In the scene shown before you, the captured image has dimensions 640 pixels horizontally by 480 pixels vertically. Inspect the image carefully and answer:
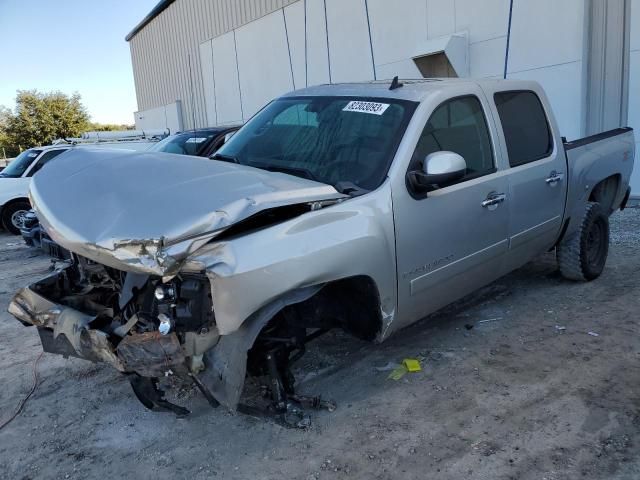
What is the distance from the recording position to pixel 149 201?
2730mm

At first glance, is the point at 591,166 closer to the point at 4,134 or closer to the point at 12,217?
the point at 12,217

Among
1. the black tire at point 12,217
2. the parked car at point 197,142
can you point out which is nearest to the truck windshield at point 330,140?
the parked car at point 197,142

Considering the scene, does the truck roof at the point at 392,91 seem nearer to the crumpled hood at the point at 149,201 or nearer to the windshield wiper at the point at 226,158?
the windshield wiper at the point at 226,158

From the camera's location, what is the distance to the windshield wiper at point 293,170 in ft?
11.2

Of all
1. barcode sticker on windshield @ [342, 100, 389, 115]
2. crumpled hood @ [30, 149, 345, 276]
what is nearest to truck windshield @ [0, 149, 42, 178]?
crumpled hood @ [30, 149, 345, 276]

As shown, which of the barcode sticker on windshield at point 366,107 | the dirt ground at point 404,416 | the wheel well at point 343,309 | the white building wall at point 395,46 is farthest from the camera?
the white building wall at point 395,46

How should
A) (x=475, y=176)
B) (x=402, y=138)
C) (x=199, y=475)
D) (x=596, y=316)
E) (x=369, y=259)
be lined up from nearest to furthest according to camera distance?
1. (x=199, y=475)
2. (x=369, y=259)
3. (x=402, y=138)
4. (x=475, y=176)
5. (x=596, y=316)

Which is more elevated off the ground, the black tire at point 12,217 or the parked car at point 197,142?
the parked car at point 197,142

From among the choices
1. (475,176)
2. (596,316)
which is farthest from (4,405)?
(596,316)

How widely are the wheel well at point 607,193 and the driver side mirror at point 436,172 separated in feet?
9.42

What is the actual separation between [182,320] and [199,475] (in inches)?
32.1

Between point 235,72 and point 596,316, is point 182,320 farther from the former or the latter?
point 235,72

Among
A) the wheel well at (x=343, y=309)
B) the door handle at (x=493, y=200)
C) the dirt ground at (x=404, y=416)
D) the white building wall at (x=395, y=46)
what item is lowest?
the dirt ground at (x=404, y=416)

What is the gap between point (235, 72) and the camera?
18.4 meters
